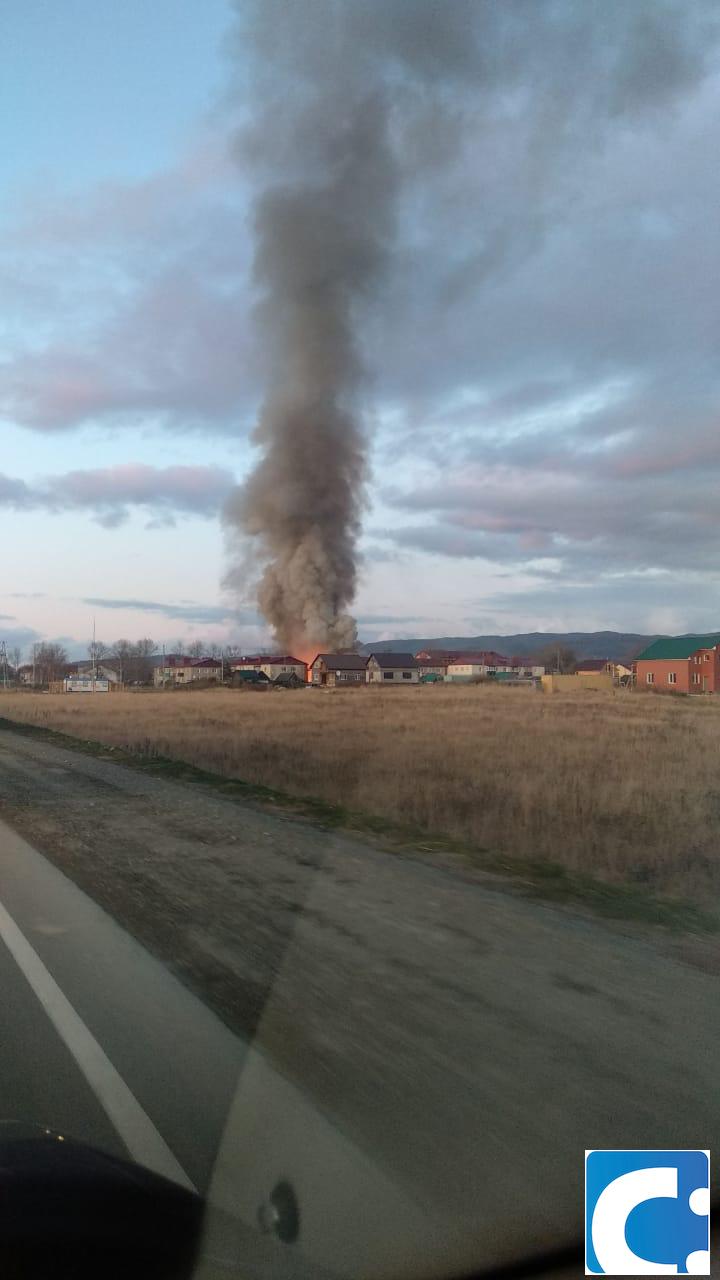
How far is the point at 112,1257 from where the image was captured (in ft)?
7.82

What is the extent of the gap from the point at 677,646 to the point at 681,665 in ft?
16.1

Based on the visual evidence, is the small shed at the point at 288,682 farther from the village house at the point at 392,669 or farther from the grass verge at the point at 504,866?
the grass verge at the point at 504,866

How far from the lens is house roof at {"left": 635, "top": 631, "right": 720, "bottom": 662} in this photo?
272 feet

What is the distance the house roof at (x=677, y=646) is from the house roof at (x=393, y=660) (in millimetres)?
32205

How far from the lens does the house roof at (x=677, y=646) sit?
82875mm

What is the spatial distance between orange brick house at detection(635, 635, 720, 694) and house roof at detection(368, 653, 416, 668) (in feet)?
106

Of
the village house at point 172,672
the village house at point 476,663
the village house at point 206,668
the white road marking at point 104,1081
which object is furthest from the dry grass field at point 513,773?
the village house at point 476,663

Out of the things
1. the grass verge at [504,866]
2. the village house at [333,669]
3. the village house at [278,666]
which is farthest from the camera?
the village house at [278,666]

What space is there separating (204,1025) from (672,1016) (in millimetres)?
2304

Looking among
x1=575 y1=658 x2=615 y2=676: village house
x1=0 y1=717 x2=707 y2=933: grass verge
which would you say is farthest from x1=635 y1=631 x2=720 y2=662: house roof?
x1=0 y1=717 x2=707 y2=933: grass verge

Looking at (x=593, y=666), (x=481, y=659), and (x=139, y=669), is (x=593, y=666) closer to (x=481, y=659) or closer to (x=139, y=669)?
(x=481, y=659)

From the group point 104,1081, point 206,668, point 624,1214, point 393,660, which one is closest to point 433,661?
point 393,660

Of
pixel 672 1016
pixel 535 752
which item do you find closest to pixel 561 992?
pixel 672 1016

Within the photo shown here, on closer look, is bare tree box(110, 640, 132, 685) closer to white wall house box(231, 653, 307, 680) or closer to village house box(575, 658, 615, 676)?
white wall house box(231, 653, 307, 680)
